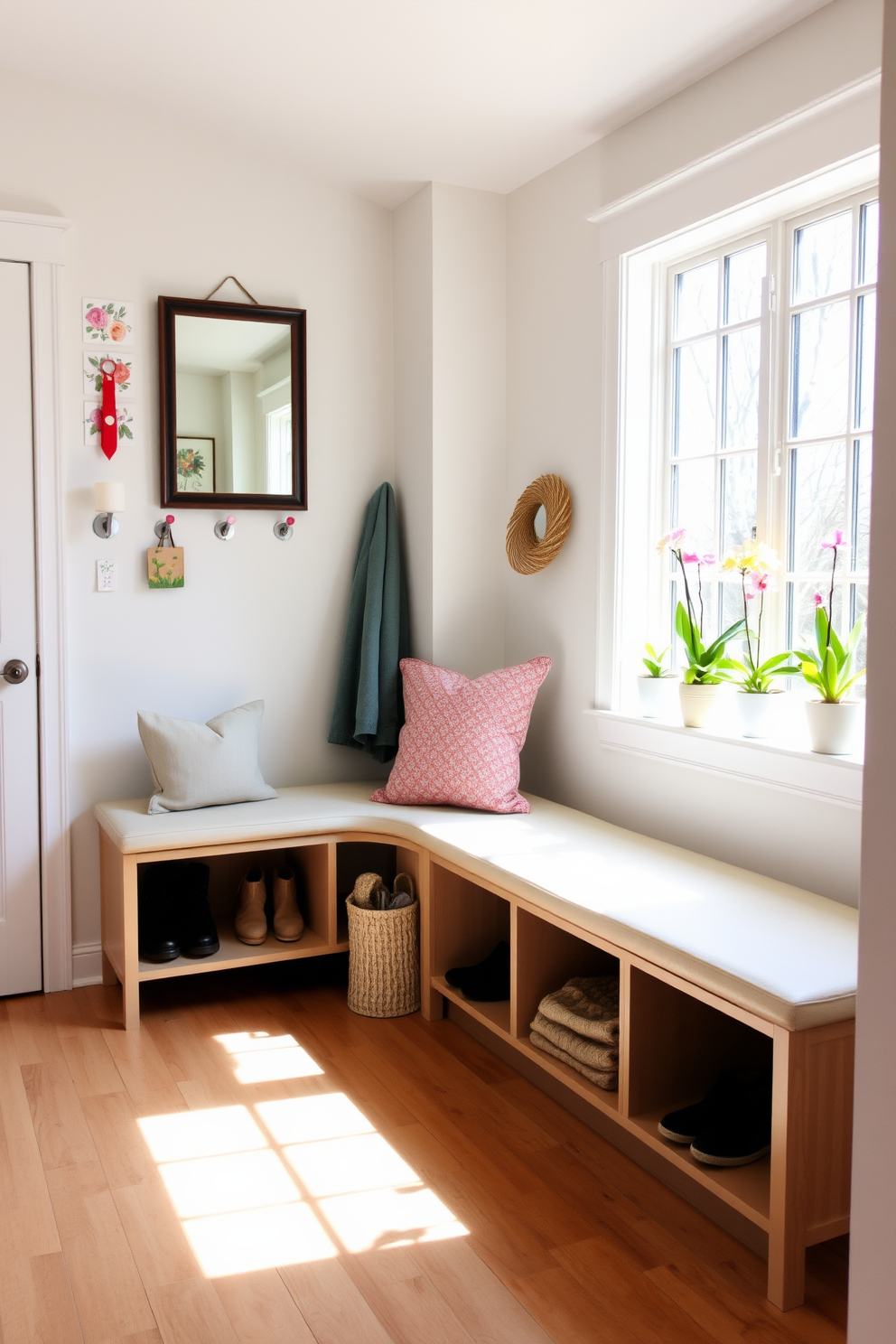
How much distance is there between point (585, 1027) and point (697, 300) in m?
1.86

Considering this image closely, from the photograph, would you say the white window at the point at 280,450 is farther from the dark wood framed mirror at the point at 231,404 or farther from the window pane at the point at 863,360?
the window pane at the point at 863,360

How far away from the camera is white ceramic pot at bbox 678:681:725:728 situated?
2709 mm

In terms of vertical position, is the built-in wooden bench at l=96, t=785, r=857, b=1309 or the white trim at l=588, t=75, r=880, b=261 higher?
the white trim at l=588, t=75, r=880, b=261

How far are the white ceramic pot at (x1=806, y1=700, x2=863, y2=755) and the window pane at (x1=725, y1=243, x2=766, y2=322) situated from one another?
3.26ft

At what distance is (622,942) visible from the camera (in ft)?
7.06

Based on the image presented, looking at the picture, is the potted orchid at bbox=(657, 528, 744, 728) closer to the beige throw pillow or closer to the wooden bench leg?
the wooden bench leg

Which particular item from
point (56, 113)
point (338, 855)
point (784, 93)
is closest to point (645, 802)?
point (338, 855)

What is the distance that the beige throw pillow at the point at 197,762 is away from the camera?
10.4 ft

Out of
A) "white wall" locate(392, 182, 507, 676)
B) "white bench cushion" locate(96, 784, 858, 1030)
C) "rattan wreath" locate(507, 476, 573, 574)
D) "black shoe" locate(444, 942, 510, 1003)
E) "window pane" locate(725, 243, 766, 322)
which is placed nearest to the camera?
"white bench cushion" locate(96, 784, 858, 1030)

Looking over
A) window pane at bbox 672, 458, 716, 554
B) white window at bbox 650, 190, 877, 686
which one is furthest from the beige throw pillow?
window pane at bbox 672, 458, 716, 554

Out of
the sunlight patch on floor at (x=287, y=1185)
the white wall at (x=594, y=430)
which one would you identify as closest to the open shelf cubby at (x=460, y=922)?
the white wall at (x=594, y=430)

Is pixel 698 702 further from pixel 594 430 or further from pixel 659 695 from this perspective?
pixel 594 430

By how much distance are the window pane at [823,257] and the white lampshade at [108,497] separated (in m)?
1.91

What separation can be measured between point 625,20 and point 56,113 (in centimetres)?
170
